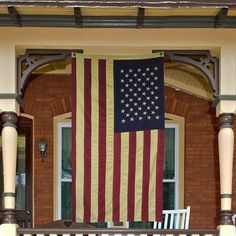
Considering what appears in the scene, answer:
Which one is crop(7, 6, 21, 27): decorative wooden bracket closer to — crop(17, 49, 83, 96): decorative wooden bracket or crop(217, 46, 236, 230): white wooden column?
crop(17, 49, 83, 96): decorative wooden bracket

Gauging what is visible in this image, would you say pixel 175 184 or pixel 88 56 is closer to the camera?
pixel 88 56

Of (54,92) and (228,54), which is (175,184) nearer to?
(54,92)

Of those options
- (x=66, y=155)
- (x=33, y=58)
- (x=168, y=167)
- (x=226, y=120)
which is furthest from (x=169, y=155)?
(x=33, y=58)

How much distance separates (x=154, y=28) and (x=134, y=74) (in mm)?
726

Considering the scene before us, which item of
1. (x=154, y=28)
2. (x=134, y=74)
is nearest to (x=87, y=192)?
(x=134, y=74)

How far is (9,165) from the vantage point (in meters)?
9.42

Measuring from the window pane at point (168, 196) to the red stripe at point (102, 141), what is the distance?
3.70 m

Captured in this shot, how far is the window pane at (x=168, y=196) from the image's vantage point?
43.5 feet

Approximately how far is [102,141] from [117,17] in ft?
5.61

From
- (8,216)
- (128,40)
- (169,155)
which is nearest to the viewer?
(8,216)

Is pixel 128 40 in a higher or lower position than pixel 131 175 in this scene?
higher

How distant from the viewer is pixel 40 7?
874cm

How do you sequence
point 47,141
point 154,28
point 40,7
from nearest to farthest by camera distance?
point 40,7
point 154,28
point 47,141

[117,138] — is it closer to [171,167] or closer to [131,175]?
[131,175]
